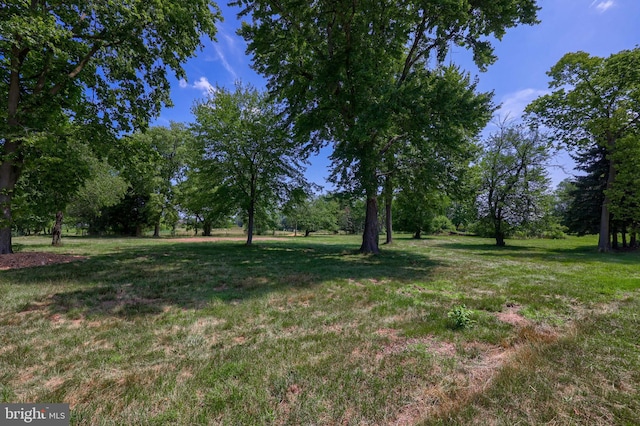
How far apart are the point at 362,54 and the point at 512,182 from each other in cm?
1919

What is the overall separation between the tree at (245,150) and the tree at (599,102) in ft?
73.5

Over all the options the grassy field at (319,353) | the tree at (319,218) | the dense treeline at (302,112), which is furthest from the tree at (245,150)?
the tree at (319,218)

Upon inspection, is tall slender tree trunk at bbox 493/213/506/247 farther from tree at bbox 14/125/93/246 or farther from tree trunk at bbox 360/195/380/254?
tree at bbox 14/125/93/246

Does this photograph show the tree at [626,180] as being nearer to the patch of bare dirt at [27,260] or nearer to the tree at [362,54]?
the tree at [362,54]

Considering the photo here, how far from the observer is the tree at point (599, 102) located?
17.4 metres

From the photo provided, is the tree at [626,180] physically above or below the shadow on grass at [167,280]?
above

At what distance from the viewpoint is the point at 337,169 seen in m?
13.8

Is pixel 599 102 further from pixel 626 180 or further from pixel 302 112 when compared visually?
pixel 302 112

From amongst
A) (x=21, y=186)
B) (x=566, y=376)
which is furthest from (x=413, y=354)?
(x=21, y=186)

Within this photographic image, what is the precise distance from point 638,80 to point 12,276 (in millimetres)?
35290

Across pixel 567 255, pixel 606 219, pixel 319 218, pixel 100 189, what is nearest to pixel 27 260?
pixel 100 189

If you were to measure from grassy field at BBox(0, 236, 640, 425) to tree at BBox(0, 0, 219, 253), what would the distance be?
790 centimetres

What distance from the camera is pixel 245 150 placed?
17000mm

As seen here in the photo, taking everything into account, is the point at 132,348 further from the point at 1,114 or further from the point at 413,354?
the point at 1,114
